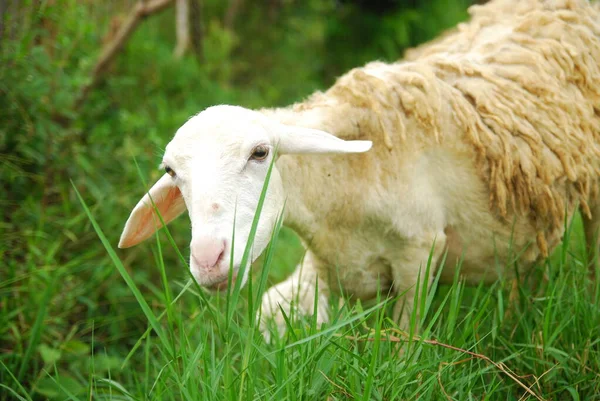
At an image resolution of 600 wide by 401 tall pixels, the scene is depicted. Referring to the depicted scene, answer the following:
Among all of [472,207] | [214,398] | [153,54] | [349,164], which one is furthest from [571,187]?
[153,54]

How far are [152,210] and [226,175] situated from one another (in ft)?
1.84

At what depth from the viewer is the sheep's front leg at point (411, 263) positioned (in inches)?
119

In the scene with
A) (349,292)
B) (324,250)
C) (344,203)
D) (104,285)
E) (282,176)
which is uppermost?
(282,176)

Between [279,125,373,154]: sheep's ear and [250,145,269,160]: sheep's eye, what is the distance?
123mm

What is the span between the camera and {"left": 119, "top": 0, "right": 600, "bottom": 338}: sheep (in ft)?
9.48

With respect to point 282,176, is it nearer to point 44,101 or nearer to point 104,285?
point 104,285

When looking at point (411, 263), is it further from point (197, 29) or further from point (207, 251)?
point (197, 29)

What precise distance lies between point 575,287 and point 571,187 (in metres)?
0.69

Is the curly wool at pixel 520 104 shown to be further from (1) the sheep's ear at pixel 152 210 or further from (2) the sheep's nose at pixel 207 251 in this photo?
(2) the sheep's nose at pixel 207 251

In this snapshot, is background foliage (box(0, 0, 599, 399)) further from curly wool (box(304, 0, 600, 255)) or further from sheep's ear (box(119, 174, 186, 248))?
curly wool (box(304, 0, 600, 255))

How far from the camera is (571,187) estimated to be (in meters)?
3.33

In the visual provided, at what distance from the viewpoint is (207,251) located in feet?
7.27

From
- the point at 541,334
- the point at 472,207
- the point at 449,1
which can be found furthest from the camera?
the point at 449,1

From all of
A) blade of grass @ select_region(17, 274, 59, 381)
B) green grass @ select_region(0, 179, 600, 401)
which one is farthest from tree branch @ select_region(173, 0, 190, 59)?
blade of grass @ select_region(17, 274, 59, 381)
